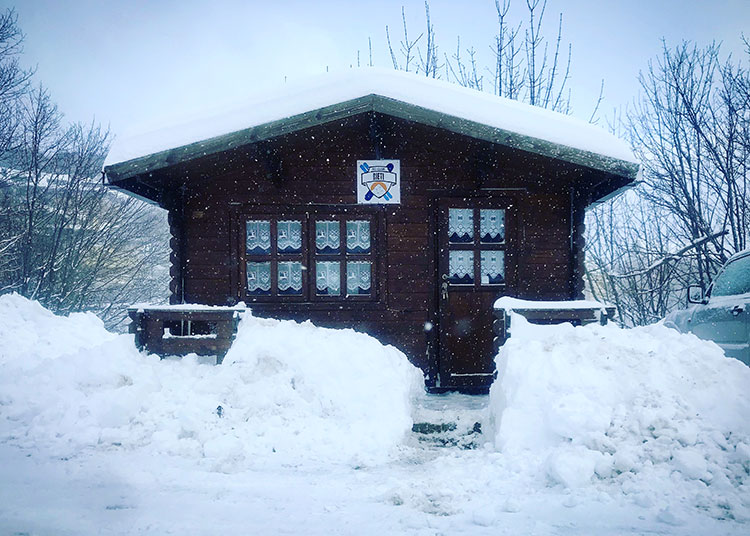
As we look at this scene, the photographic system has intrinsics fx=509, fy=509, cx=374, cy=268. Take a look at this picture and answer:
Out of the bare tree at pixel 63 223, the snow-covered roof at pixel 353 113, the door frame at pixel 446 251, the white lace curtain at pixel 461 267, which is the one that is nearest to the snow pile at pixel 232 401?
the door frame at pixel 446 251

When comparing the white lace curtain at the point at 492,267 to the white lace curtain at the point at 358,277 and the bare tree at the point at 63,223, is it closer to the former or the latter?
the white lace curtain at the point at 358,277

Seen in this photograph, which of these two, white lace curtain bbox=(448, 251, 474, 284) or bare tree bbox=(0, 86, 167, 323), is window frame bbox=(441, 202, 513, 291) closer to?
white lace curtain bbox=(448, 251, 474, 284)

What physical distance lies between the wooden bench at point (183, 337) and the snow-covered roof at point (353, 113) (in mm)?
1821

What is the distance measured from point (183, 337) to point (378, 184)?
322cm

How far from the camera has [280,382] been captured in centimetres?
493

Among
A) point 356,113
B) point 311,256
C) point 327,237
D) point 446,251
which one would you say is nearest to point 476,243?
point 446,251

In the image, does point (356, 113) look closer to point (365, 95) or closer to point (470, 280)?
point (365, 95)

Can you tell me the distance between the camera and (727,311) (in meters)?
5.85

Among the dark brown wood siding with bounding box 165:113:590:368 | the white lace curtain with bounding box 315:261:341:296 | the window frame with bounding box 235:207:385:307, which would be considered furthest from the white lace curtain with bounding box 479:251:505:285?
the white lace curtain with bounding box 315:261:341:296

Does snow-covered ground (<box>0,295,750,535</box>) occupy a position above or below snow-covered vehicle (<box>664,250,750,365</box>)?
below

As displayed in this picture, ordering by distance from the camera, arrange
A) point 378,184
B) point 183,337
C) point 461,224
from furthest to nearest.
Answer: point 461,224 < point 378,184 < point 183,337

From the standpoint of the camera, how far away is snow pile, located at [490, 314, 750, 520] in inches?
137

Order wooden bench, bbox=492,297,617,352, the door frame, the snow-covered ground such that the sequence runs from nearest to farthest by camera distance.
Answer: the snow-covered ground, wooden bench, bbox=492,297,617,352, the door frame

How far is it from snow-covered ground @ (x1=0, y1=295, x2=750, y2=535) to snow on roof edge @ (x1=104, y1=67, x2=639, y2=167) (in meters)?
2.42
